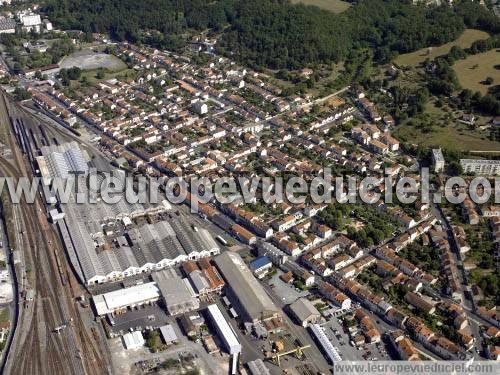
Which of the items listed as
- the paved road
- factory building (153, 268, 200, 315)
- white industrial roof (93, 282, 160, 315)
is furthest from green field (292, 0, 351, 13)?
white industrial roof (93, 282, 160, 315)

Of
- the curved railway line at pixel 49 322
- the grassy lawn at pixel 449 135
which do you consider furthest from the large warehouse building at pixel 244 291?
the grassy lawn at pixel 449 135

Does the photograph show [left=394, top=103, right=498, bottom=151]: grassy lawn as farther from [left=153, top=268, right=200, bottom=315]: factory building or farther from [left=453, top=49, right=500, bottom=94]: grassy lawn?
[left=153, top=268, right=200, bottom=315]: factory building

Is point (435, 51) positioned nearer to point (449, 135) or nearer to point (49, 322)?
point (449, 135)

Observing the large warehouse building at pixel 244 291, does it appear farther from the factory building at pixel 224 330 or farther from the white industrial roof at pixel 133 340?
the white industrial roof at pixel 133 340

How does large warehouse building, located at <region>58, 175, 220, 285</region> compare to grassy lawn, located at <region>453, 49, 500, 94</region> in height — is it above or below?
below

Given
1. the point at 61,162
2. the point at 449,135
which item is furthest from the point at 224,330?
the point at 449,135

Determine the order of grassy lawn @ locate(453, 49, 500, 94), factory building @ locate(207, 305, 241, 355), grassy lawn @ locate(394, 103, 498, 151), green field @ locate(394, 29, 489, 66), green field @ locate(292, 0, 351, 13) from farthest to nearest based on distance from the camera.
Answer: green field @ locate(292, 0, 351, 13) → green field @ locate(394, 29, 489, 66) → grassy lawn @ locate(453, 49, 500, 94) → grassy lawn @ locate(394, 103, 498, 151) → factory building @ locate(207, 305, 241, 355)

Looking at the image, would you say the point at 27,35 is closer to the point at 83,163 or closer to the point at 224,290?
the point at 83,163
